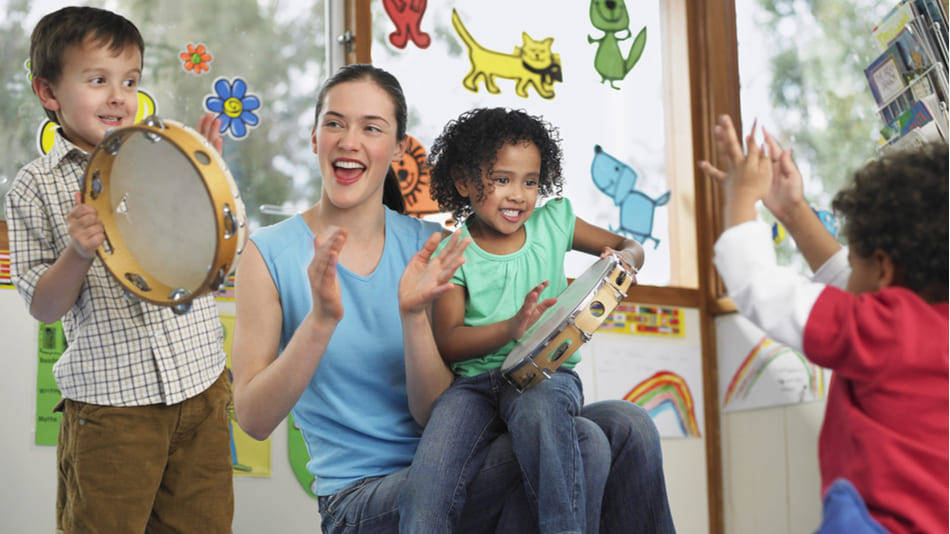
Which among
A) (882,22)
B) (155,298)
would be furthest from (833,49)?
(155,298)

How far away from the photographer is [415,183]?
10.6ft

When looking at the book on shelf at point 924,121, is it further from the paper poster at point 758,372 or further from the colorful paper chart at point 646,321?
the colorful paper chart at point 646,321

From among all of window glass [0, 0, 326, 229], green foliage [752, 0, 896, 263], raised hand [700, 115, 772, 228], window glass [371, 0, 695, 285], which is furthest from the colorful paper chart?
raised hand [700, 115, 772, 228]

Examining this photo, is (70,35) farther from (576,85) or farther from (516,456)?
(576,85)

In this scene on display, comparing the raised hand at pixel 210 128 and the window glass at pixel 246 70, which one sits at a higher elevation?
the window glass at pixel 246 70

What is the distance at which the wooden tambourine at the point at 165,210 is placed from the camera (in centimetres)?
144

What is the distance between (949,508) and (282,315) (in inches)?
44.0

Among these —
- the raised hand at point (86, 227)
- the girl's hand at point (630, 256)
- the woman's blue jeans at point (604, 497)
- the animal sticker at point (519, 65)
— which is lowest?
the woman's blue jeans at point (604, 497)

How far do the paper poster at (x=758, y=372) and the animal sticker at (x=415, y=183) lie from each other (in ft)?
4.02

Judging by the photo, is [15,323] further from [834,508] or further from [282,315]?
[834,508]

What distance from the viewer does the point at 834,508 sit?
3.81 ft

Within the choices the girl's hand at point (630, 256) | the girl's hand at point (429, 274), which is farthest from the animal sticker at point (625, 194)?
the girl's hand at point (429, 274)

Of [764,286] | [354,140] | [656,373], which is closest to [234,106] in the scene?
[354,140]

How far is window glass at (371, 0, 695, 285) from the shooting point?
3348mm
